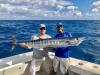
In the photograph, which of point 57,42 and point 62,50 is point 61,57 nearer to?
point 62,50

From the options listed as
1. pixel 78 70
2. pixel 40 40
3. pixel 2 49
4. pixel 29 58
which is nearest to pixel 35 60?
pixel 29 58

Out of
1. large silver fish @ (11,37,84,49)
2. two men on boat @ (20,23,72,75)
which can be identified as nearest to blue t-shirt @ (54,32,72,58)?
two men on boat @ (20,23,72,75)

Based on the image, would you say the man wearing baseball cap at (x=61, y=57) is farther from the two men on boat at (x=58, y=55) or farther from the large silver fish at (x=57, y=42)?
the large silver fish at (x=57, y=42)

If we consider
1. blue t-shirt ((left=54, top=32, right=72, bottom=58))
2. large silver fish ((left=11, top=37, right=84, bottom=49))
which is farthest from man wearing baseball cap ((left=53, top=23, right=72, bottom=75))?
large silver fish ((left=11, top=37, right=84, bottom=49))

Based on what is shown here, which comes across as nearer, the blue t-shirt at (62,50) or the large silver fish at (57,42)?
the large silver fish at (57,42)

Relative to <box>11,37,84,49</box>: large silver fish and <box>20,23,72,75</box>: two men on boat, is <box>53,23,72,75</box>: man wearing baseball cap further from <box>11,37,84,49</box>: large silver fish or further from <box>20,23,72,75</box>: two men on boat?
<box>11,37,84,49</box>: large silver fish

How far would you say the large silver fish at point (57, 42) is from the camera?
12.9ft

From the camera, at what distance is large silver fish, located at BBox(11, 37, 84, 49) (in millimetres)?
3926

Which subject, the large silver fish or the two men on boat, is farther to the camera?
the two men on boat

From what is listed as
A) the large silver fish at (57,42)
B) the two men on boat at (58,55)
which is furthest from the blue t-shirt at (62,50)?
the large silver fish at (57,42)

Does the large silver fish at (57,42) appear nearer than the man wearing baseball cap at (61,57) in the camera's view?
Yes

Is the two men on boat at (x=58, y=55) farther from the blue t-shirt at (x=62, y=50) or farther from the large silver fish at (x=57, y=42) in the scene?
the large silver fish at (x=57, y=42)

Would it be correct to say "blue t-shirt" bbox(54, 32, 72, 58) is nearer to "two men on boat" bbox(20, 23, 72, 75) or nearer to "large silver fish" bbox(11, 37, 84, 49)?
"two men on boat" bbox(20, 23, 72, 75)

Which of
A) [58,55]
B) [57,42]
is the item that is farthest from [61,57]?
[57,42]
